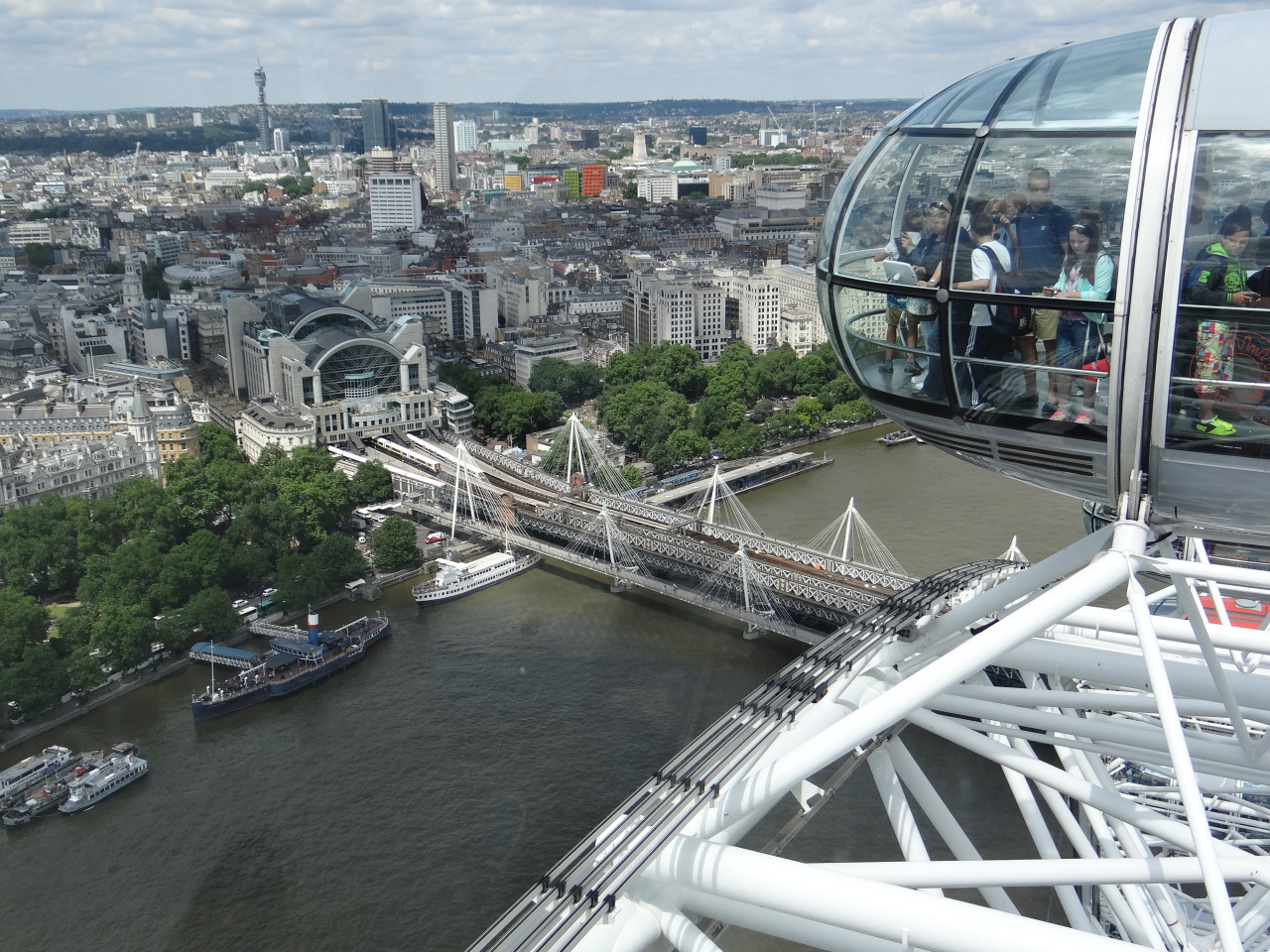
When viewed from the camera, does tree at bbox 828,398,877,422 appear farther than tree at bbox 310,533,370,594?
Yes

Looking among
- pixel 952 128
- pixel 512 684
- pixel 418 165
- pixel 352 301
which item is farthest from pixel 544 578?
pixel 418 165

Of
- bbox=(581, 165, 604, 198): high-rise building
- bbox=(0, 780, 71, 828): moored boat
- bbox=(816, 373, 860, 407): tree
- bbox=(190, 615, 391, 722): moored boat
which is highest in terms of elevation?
bbox=(581, 165, 604, 198): high-rise building

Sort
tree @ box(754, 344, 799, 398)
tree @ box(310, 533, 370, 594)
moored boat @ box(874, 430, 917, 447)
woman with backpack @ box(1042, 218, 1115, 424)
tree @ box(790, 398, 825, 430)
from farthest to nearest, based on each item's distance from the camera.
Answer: tree @ box(754, 344, 799, 398) → tree @ box(790, 398, 825, 430) → moored boat @ box(874, 430, 917, 447) → tree @ box(310, 533, 370, 594) → woman with backpack @ box(1042, 218, 1115, 424)

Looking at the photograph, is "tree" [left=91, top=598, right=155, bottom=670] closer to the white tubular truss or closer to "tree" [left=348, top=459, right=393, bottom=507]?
"tree" [left=348, top=459, right=393, bottom=507]

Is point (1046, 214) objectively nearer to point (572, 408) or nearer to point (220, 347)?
point (572, 408)

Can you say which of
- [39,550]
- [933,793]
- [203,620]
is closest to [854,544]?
[203,620]

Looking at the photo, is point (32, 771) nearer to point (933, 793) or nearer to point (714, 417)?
point (933, 793)

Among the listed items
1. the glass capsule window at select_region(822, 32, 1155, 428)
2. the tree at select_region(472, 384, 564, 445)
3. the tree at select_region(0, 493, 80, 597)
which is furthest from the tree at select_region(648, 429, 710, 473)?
the glass capsule window at select_region(822, 32, 1155, 428)
